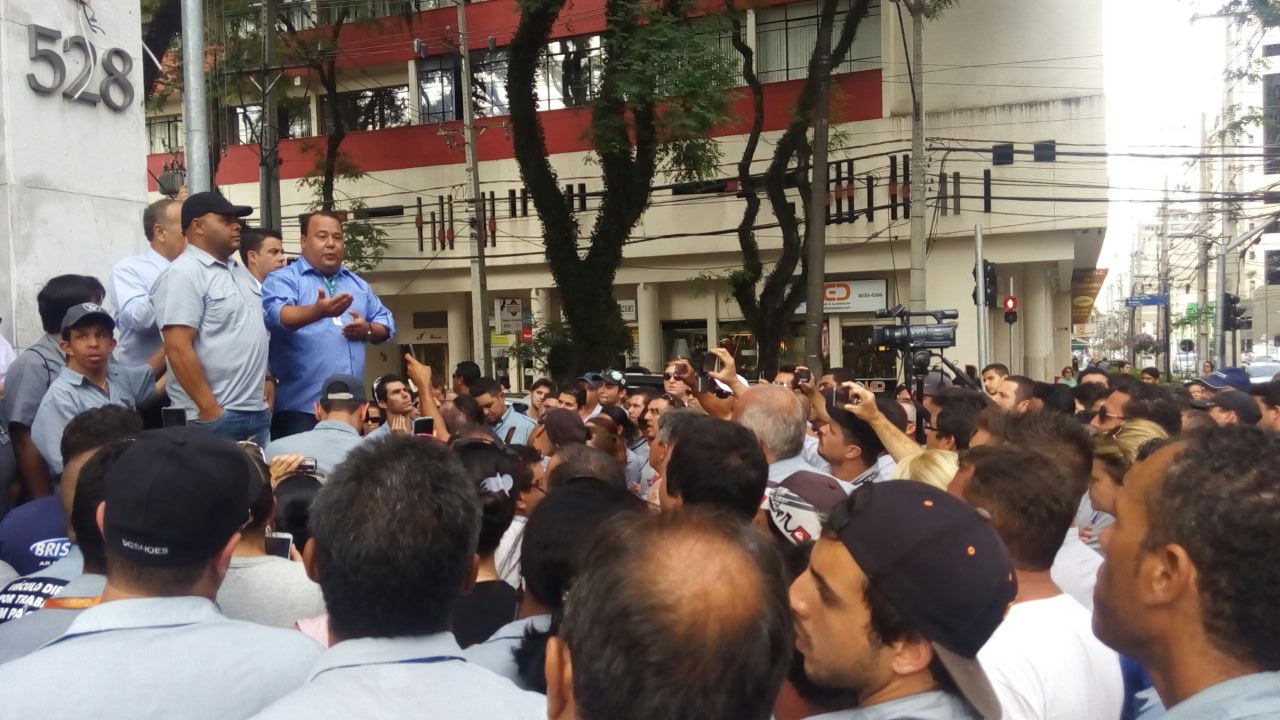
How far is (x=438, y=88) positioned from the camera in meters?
30.3

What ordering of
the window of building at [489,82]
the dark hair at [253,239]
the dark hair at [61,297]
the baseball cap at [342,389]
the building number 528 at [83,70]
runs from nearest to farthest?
the baseball cap at [342,389]
the dark hair at [61,297]
the dark hair at [253,239]
the building number 528 at [83,70]
the window of building at [489,82]

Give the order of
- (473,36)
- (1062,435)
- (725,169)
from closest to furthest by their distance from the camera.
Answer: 1. (1062,435)
2. (725,169)
3. (473,36)

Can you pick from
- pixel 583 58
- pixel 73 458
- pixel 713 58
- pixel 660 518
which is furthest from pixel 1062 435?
pixel 583 58

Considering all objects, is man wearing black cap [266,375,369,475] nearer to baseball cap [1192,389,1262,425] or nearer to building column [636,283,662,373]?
baseball cap [1192,389,1262,425]

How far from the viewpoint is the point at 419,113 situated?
30609 millimetres

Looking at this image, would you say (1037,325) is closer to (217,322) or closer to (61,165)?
(61,165)

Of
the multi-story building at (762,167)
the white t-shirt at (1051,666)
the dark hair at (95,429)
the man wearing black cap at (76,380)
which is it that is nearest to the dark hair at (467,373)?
the man wearing black cap at (76,380)

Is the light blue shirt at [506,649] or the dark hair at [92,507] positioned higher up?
the dark hair at [92,507]

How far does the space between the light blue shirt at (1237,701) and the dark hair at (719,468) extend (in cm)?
196

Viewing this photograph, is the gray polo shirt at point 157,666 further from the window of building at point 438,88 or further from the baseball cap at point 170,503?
the window of building at point 438,88

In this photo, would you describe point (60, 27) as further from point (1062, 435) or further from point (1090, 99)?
point (1090, 99)

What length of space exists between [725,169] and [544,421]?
21.6 m

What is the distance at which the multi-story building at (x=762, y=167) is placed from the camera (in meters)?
25.2

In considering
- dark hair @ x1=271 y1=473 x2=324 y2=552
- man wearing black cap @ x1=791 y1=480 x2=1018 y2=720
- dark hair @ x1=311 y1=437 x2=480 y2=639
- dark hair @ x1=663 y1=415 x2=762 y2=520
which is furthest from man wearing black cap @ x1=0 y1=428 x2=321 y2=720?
dark hair @ x1=663 y1=415 x2=762 y2=520
